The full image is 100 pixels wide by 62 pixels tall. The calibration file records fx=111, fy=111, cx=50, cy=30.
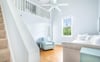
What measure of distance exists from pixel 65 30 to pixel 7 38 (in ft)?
23.0

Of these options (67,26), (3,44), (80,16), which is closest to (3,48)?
(3,44)

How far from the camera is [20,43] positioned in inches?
62.9

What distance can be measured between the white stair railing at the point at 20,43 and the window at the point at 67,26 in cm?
677

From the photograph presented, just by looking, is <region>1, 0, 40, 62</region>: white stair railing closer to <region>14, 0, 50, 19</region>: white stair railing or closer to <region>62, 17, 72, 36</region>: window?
<region>14, 0, 50, 19</region>: white stair railing

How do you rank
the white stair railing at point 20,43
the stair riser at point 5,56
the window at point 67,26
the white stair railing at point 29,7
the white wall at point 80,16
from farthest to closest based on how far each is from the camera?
the window at point 67,26, the white wall at point 80,16, the white stair railing at point 29,7, the stair riser at point 5,56, the white stair railing at point 20,43

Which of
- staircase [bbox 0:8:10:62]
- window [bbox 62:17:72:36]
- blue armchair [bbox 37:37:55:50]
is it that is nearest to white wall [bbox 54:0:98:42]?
window [bbox 62:17:72:36]

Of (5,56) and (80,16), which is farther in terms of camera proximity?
(80,16)

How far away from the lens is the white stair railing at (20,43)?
146 centimetres

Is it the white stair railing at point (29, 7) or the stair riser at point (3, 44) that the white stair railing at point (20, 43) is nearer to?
the stair riser at point (3, 44)

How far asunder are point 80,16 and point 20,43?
704 centimetres

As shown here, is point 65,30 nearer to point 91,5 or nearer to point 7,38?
point 91,5

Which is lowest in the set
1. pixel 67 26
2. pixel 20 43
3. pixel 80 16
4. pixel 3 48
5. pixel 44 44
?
pixel 44 44

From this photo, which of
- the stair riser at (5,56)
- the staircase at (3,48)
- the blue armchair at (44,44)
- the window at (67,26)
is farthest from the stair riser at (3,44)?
the window at (67,26)

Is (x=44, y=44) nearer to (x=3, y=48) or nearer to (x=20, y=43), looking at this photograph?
(x=3, y=48)
